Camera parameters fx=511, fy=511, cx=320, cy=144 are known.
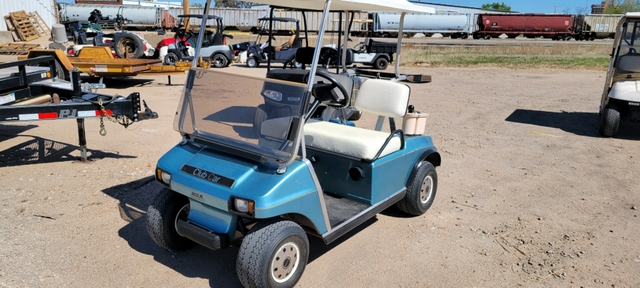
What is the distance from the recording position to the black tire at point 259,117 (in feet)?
11.2

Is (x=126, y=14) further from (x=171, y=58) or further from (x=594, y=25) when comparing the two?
(x=594, y=25)

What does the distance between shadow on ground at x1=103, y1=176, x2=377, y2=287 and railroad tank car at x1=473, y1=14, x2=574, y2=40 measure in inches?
1635

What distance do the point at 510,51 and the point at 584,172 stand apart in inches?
894

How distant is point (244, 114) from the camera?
11.6ft

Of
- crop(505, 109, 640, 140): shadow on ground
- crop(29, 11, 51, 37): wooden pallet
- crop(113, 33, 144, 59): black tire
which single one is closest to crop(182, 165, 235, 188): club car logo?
crop(505, 109, 640, 140): shadow on ground

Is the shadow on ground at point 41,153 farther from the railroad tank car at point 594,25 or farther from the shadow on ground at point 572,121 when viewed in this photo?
the railroad tank car at point 594,25

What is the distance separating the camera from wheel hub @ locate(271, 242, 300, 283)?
3.28m

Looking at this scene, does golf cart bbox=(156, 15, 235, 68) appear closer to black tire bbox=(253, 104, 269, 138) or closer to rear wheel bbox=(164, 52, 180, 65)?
rear wheel bbox=(164, 52, 180, 65)

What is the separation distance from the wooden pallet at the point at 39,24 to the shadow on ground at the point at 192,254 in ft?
81.5

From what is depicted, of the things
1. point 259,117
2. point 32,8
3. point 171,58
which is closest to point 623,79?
point 259,117

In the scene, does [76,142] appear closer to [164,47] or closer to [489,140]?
[489,140]

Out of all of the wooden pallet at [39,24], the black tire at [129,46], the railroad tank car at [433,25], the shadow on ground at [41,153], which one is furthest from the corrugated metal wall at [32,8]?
the railroad tank car at [433,25]

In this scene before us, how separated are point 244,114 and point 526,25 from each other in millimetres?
43740

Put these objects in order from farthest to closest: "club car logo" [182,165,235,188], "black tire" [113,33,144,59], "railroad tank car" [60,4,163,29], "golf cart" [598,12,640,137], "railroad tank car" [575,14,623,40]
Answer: "railroad tank car" [575,14,623,40] < "railroad tank car" [60,4,163,29] < "black tire" [113,33,144,59] < "golf cart" [598,12,640,137] < "club car logo" [182,165,235,188]
